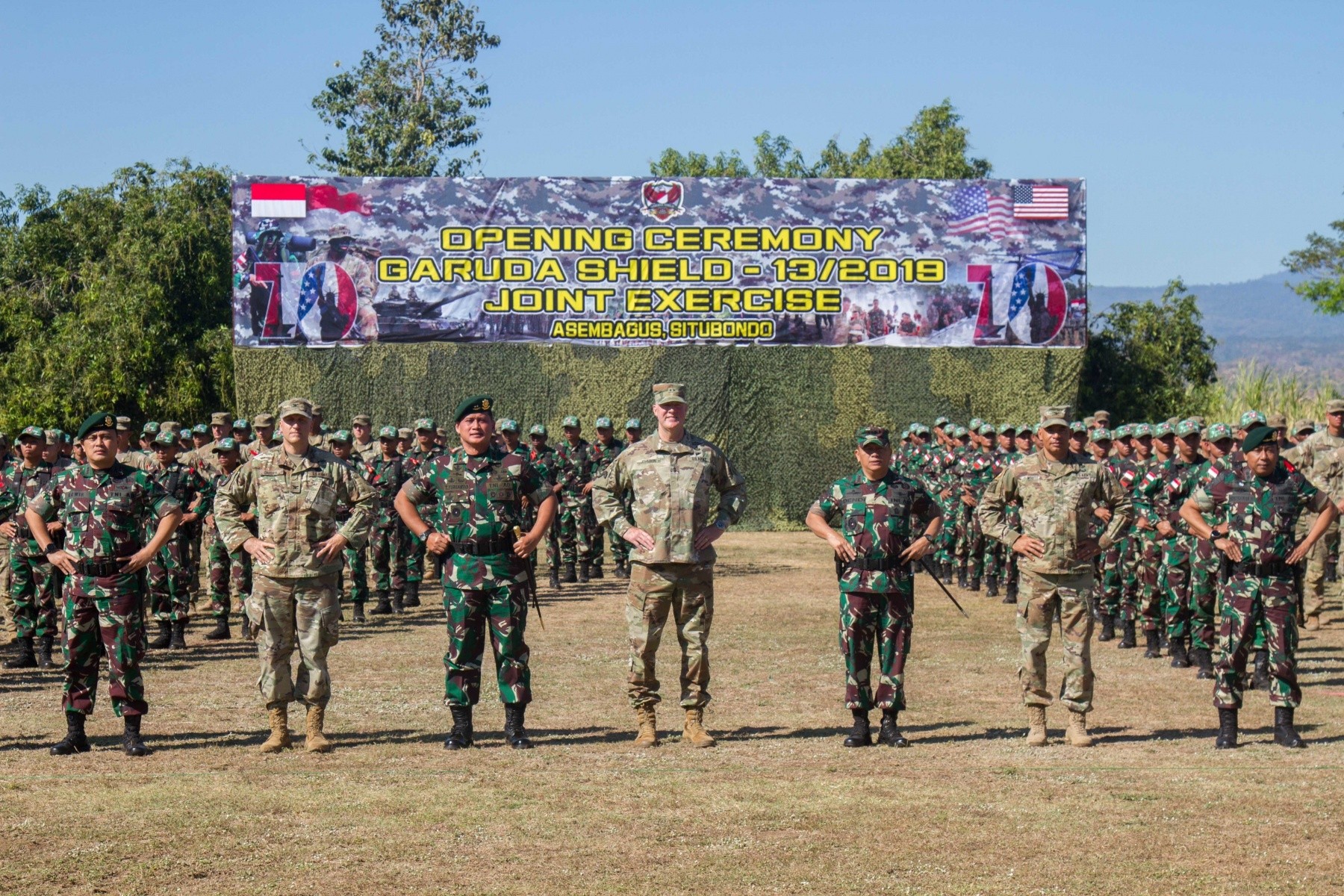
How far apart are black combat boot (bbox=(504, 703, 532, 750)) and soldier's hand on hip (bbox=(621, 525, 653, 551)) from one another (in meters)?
1.22

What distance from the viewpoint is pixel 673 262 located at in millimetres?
28828

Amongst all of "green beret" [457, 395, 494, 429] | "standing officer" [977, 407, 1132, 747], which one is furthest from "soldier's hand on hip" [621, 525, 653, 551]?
"standing officer" [977, 407, 1132, 747]

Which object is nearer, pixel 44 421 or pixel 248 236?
pixel 248 236

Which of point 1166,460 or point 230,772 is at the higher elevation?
point 1166,460

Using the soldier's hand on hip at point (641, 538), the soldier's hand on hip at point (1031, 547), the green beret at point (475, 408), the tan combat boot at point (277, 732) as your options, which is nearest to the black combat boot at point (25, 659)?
the tan combat boot at point (277, 732)

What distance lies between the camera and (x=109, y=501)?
9.56 metres

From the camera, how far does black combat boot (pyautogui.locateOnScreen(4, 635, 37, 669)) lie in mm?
13375

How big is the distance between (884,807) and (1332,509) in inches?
161

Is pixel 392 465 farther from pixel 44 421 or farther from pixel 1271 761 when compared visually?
pixel 44 421

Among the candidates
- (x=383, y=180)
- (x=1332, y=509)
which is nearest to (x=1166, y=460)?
(x=1332, y=509)

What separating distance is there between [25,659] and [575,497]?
26.0 ft

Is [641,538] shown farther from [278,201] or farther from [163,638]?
[278,201]

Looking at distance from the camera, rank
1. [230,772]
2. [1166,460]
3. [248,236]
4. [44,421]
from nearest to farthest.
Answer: [230,772] → [1166,460] → [248,236] → [44,421]

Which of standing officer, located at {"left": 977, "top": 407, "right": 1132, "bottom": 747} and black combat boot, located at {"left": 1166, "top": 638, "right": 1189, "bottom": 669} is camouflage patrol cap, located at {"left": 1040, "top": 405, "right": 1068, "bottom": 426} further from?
black combat boot, located at {"left": 1166, "top": 638, "right": 1189, "bottom": 669}
